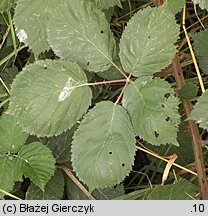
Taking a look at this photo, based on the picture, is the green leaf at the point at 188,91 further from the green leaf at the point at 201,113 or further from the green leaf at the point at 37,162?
the green leaf at the point at 37,162

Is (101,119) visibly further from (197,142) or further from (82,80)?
(197,142)

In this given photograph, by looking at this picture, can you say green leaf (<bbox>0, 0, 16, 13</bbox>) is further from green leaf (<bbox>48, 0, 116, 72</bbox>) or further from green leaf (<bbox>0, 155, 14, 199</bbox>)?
green leaf (<bbox>0, 155, 14, 199</bbox>)

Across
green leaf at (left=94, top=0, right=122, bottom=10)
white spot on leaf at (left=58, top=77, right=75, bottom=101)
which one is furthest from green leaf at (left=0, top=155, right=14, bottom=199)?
green leaf at (left=94, top=0, right=122, bottom=10)

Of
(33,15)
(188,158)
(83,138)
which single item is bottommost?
(188,158)


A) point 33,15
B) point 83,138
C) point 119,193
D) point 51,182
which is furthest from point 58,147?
point 33,15
